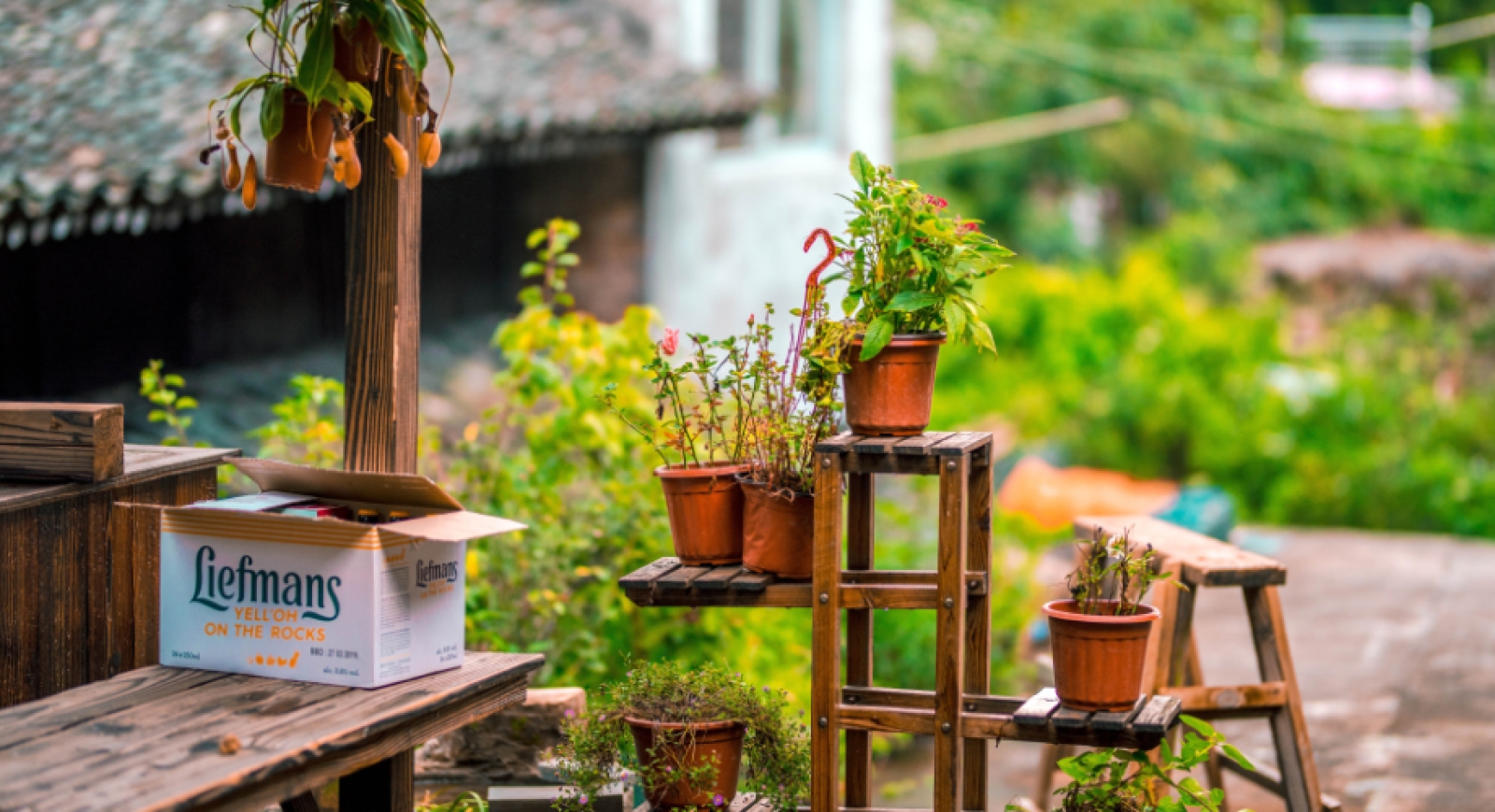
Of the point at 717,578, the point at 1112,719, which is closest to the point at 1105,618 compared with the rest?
the point at 1112,719

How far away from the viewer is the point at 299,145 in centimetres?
244

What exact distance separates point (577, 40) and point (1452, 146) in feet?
65.9

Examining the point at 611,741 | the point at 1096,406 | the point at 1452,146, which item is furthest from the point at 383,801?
the point at 1452,146

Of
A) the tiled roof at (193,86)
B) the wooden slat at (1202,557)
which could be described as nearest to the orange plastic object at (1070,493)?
the tiled roof at (193,86)

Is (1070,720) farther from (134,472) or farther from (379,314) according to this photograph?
(134,472)

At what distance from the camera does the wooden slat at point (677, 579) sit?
2541 mm

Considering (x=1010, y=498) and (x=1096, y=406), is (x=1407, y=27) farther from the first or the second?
(x=1010, y=498)

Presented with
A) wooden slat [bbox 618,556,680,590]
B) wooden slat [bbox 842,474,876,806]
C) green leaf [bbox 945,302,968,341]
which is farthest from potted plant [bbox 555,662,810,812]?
green leaf [bbox 945,302,968,341]

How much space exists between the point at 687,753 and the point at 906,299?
0.98 metres

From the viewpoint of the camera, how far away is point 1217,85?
2452 centimetres

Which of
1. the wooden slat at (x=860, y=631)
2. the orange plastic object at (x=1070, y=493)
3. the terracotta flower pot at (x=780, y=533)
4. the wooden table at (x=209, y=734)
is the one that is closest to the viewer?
the wooden table at (x=209, y=734)

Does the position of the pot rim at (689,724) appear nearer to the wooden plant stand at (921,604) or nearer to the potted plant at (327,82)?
the wooden plant stand at (921,604)

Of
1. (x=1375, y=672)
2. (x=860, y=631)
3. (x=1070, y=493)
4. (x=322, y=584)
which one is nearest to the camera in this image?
(x=322, y=584)

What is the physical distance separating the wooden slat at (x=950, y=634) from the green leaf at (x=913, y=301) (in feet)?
0.97
